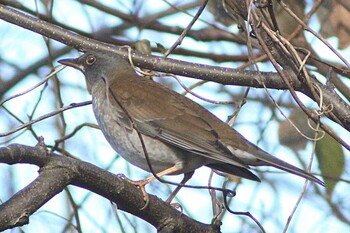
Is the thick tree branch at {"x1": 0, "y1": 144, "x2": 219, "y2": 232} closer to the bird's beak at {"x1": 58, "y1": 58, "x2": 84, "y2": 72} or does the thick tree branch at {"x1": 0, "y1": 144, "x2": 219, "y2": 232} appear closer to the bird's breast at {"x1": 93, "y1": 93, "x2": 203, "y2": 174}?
the bird's breast at {"x1": 93, "y1": 93, "x2": 203, "y2": 174}

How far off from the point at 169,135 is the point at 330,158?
1455 mm

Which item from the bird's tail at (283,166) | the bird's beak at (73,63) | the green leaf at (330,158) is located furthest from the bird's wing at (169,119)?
the green leaf at (330,158)

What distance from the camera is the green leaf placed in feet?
19.0

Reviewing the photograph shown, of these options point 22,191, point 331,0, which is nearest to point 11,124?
point 331,0

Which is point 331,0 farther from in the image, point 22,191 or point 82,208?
point 22,191

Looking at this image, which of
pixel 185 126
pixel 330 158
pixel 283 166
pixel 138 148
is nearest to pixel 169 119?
pixel 185 126

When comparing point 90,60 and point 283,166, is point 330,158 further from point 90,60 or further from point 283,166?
point 90,60

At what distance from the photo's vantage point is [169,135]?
5.07 m

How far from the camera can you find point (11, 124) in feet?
25.6

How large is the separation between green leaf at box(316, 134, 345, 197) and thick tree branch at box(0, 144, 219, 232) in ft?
6.70

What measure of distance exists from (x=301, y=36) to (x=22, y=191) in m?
3.78

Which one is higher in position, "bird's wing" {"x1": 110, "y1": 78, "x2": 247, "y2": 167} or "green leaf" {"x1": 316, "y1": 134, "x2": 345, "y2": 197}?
"green leaf" {"x1": 316, "y1": 134, "x2": 345, "y2": 197}

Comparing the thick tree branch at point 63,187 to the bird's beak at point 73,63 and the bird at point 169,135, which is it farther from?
the bird's beak at point 73,63

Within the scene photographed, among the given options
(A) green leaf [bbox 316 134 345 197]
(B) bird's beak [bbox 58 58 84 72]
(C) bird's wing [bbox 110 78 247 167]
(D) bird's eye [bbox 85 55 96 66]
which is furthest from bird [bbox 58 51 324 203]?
(A) green leaf [bbox 316 134 345 197]
